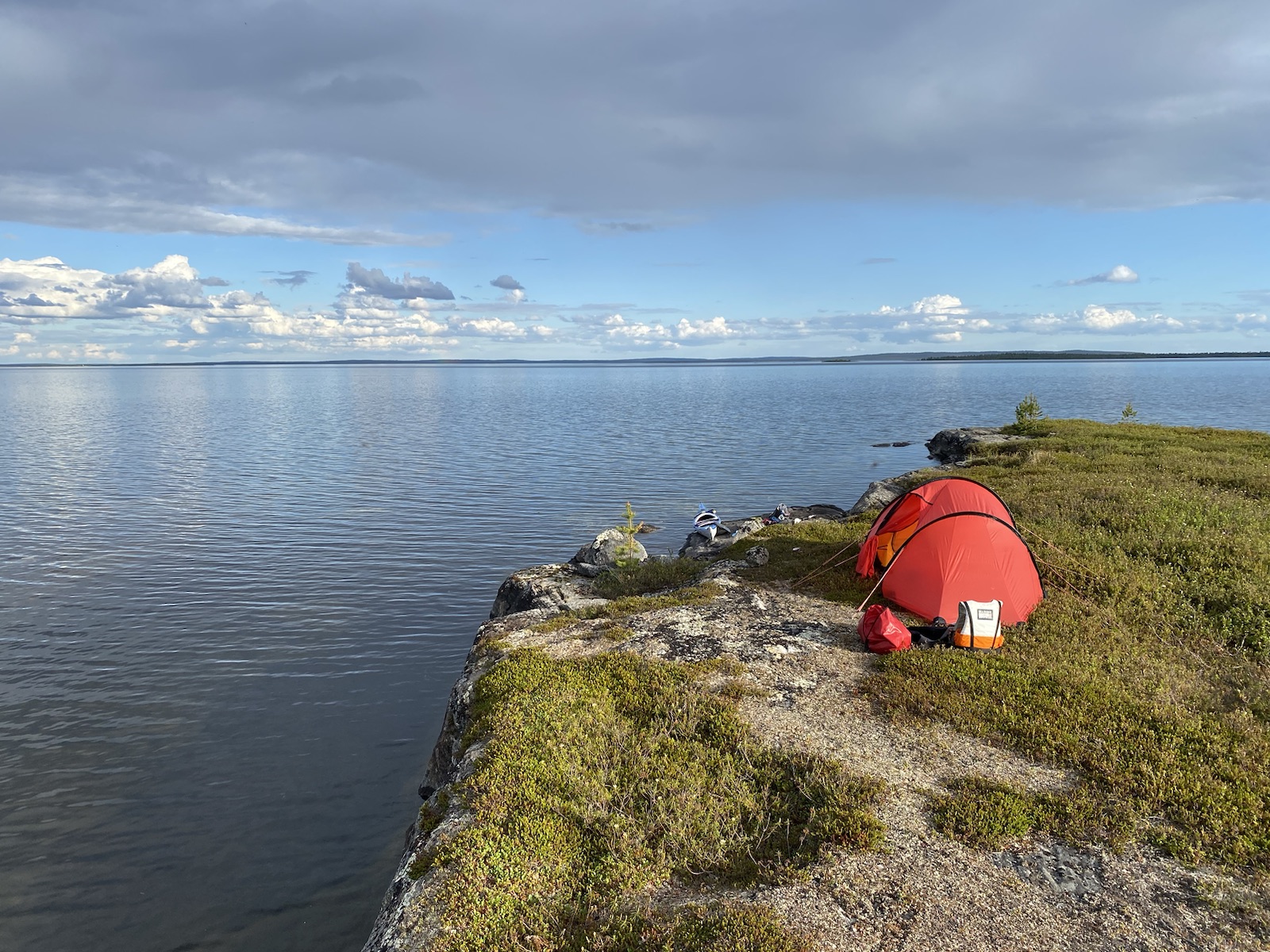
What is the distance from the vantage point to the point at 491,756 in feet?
33.2

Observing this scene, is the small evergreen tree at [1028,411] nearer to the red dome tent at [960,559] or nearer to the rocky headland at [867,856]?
the red dome tent at [960,559]

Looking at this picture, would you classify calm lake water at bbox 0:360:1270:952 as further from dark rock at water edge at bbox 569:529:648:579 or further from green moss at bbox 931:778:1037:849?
green moss at bbox 931:778:1037:849

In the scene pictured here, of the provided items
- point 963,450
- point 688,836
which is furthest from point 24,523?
point 963,450

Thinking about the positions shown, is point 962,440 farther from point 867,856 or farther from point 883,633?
point 867,856

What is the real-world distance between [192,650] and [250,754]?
21.1 ft

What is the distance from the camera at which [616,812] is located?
889cm

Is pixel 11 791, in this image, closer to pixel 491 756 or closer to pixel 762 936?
pixel 491 756

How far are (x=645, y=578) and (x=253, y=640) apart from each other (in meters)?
11.5

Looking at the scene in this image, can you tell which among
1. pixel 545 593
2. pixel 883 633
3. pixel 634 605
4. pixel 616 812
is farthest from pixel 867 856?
pixel 545 593

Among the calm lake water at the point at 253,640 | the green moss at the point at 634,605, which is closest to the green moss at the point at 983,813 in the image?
the green moss at the point at 634,605

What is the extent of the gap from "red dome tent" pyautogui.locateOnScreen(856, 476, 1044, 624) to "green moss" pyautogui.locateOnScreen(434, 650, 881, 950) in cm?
634

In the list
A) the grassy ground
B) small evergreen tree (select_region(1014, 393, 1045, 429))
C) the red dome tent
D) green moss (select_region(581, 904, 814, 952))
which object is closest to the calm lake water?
green moss (select_region(581, 904, 814, 952))

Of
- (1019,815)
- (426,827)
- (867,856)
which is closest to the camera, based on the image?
(867,856)

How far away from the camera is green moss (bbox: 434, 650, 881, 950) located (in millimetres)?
7664
